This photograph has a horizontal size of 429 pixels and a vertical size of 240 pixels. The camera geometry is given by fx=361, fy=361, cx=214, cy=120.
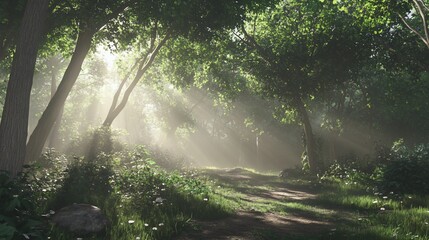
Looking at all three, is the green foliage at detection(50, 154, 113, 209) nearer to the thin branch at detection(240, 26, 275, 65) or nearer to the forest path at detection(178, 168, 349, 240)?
the forest path at detection(178, 168, 349, 240)

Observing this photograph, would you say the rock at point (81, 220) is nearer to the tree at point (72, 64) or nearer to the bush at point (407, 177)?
the tree at point (72, 64)

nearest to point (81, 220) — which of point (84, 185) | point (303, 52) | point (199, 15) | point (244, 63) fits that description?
point (84, 185)

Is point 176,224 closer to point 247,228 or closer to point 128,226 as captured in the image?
point 128,226

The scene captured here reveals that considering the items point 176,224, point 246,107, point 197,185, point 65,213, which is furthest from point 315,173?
point 246,107

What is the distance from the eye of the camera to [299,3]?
24.5 metres

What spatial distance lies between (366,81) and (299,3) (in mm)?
14662

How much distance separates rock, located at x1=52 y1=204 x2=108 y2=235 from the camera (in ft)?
23.4

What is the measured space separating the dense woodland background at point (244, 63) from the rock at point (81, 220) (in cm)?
194

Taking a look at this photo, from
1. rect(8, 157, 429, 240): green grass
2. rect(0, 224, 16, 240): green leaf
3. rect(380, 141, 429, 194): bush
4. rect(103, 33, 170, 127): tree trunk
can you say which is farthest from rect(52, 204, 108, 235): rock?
rect(103, 33, 170, 127): tree trunk

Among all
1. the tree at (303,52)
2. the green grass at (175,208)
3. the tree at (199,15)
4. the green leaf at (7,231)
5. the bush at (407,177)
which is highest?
the tree at (303,52)

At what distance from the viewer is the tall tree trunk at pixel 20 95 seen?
345 inches

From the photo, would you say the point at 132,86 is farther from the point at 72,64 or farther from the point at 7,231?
the point at 7,231

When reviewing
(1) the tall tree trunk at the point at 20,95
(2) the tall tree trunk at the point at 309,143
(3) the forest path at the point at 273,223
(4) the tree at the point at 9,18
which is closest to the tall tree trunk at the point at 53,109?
(4) the tree at the point at 9,18

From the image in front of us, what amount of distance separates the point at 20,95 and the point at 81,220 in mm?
3887
